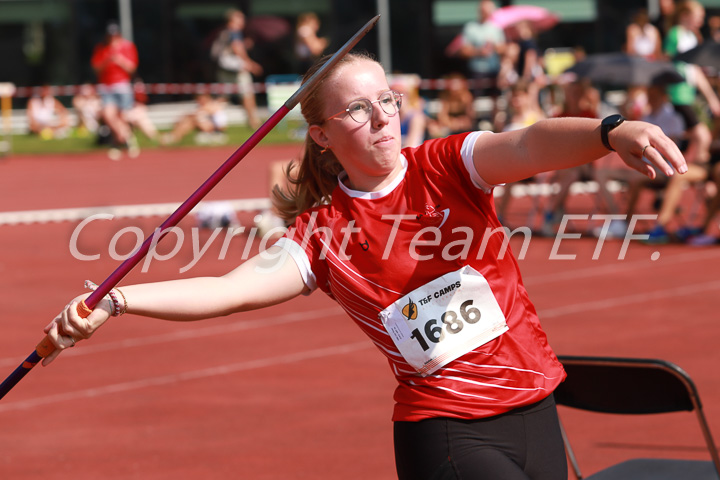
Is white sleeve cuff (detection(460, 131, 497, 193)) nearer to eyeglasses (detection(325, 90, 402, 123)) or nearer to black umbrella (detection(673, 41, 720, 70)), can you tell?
eyeglasses (detection(325, 90, 402, 123))

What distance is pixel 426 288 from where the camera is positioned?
302 centimetres

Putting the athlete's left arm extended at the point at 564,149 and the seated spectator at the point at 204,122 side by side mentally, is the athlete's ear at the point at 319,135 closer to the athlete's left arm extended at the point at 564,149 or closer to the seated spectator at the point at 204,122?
the athlete's left arm extended at the point at 564,149

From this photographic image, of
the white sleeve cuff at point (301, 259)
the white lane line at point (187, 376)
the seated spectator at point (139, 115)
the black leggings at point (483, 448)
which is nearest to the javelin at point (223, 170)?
the white sleeve cuff at point (301, 259)

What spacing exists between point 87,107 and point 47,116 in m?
1.02

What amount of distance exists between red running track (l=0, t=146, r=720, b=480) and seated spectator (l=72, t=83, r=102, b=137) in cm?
1252

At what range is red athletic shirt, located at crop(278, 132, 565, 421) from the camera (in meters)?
3.01

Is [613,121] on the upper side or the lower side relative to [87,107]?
upper

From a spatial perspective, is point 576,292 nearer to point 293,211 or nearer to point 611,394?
point 611,394

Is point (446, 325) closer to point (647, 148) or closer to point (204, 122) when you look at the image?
point (647, 148)

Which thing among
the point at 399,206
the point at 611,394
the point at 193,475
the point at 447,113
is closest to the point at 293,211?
the point at 399,206

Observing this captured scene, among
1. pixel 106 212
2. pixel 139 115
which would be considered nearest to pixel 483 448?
pixel 106 212

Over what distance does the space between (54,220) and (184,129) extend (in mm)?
9336

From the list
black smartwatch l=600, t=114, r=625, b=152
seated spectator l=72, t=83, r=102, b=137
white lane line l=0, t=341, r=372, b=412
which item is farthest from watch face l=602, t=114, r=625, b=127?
seated spectator l=72, t=83, r=102, b=137

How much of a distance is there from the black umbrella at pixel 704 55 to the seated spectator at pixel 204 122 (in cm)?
1199
